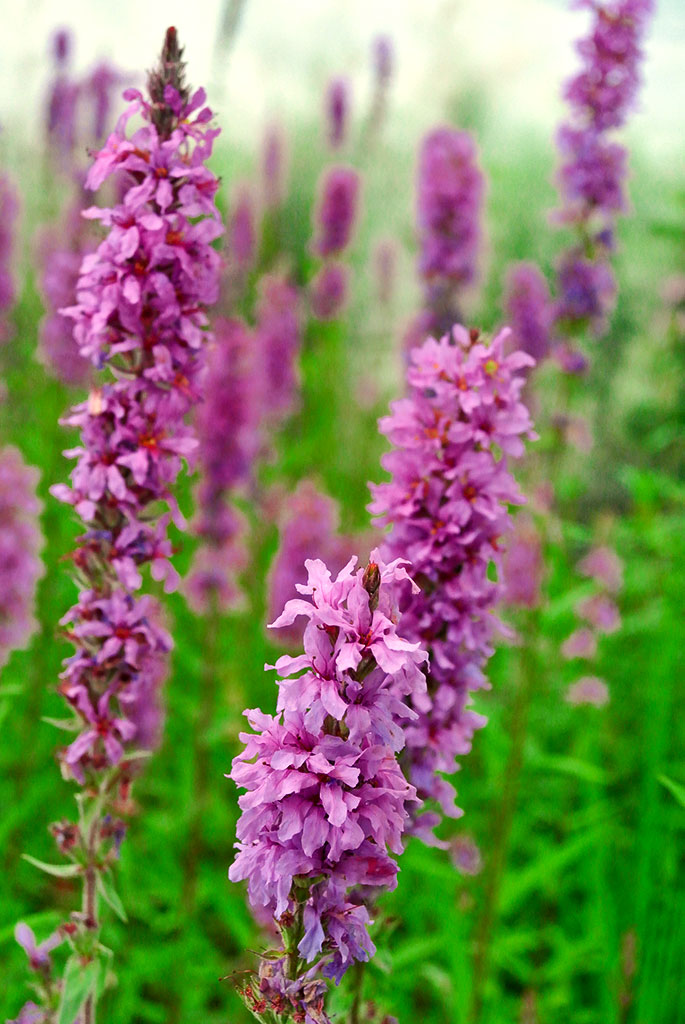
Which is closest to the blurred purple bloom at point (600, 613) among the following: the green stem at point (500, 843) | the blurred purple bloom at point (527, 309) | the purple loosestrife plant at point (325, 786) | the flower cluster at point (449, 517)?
the blurred purple bloom at point (527, 309)

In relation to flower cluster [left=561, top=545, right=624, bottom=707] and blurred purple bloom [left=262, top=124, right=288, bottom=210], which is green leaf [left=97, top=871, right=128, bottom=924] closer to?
flower cluster [left=561, top=545, right=624, bottom=707]

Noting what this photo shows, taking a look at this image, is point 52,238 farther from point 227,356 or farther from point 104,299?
point 104,299

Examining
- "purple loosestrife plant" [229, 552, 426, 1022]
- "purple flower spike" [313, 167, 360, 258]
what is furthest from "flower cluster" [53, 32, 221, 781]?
"purple flower spike" [313, 167, 360, 258]

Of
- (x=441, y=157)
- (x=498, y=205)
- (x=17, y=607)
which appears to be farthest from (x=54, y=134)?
(x=498, y=205)

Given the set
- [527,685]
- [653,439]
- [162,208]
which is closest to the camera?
[162,208]

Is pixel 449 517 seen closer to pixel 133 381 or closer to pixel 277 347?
pixel 133 381
